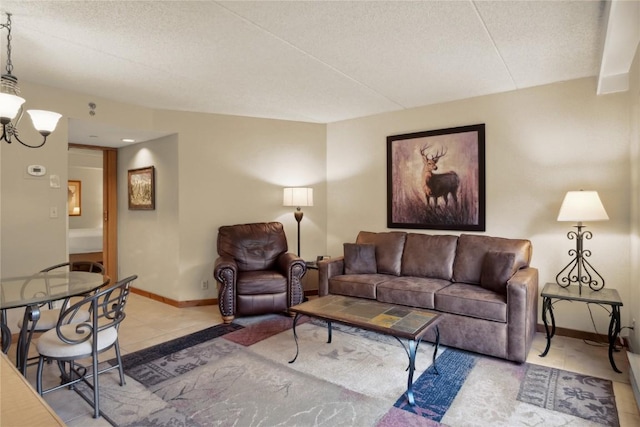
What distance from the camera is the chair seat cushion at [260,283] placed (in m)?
3.84

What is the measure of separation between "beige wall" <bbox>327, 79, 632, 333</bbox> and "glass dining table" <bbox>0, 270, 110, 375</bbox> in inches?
144

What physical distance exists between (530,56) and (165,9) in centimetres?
272

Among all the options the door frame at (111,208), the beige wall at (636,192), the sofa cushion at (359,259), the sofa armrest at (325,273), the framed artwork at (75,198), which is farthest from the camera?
the framed artwork at (75,198)

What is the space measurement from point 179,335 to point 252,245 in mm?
1343

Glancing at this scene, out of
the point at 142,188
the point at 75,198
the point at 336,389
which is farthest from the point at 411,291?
the point at 75,198

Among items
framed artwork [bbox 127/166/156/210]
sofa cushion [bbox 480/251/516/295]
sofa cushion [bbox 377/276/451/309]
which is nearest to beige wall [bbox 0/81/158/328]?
framed artwork [bbox 127/166/156/210]

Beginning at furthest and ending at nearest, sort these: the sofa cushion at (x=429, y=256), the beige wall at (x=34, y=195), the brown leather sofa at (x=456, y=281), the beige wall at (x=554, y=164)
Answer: the sofa cushion at (x=429, y=256)
the beige wall at (x=34, y=195)
the beige wall at (x=554, y=164)
the brown leather sofa at (x=456, y=281)

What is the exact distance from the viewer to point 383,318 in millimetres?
2594

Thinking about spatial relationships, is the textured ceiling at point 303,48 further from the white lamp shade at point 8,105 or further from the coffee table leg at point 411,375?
the coffee table leg at point 411,375

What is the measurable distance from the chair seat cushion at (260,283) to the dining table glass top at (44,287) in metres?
1.46

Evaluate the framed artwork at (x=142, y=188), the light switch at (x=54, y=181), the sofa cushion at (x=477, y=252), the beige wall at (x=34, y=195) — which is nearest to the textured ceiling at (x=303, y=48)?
the beige wall at (x=34, y=195)

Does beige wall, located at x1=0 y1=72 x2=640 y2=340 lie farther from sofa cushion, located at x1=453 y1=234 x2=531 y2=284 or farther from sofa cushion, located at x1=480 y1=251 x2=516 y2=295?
sofa cushion, located at x1=480 y1=251 x2=516 y2=295

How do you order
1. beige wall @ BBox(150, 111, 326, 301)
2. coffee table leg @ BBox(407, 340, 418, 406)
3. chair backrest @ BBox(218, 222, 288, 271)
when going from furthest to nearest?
beige wall @ BBox(150, 111, 326, 301) < chair backrest @ BBox(218, 222, 288, 271) < coffee table leg @ BBox(407, 340, 418, 406)

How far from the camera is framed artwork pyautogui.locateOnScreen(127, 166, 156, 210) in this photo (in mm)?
4879
